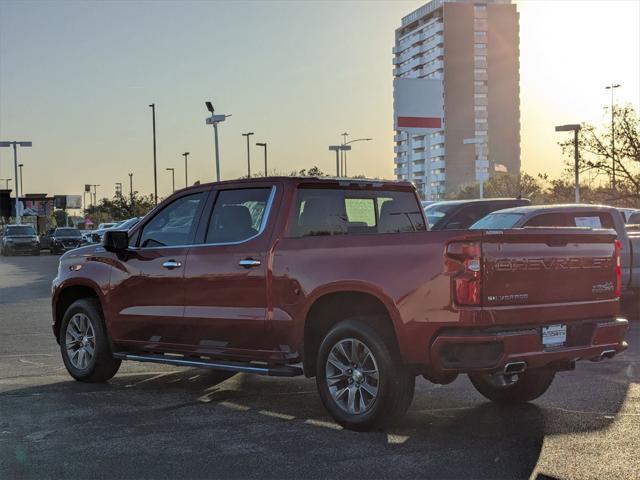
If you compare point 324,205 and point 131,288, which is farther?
point 131,288

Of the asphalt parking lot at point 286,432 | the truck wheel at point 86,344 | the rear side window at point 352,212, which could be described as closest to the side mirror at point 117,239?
the truck wheel at point 86,344

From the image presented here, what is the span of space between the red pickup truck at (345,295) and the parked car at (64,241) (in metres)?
44.5

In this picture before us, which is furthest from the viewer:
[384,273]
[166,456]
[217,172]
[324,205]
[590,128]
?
[217,172]

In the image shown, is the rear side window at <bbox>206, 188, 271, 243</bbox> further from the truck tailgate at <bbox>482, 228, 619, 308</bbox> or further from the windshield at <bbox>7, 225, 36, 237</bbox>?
the windshield at <bbox>7, 225, 36, 237</bbox>

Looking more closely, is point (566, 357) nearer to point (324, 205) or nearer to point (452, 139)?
point (324, 205)

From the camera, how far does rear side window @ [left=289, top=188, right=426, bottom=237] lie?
298 inches

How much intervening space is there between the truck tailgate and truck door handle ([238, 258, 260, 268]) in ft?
6.69

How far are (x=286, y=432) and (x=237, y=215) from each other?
2067 mm

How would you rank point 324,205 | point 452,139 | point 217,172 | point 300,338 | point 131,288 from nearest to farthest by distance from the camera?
point 300,338, point 324,205, point 131,288, point 217,172, point 452,139

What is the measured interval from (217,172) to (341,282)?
41.8 meters

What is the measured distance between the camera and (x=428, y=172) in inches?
6762

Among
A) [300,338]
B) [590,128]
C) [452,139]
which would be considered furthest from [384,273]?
[452,139]

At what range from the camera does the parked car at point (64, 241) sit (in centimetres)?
5200

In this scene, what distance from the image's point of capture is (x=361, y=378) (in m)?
6.72
